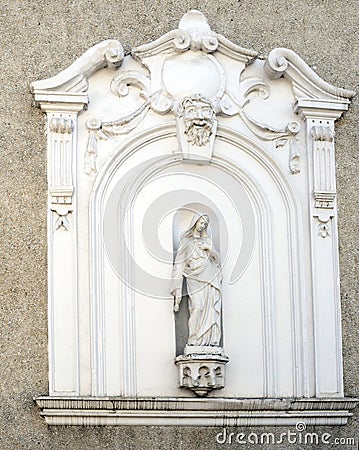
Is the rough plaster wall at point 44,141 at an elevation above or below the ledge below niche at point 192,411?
above

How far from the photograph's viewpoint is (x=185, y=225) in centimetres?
1044

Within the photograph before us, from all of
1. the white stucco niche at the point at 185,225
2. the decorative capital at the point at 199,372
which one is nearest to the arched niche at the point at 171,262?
the white stucco niche at the point at 185,225

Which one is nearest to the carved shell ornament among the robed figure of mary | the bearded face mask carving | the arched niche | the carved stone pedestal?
the bearded face mask carving

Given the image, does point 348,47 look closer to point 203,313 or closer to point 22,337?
point 203,313

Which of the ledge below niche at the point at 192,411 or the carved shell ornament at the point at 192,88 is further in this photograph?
the carved shell ornament at the point at 192,88

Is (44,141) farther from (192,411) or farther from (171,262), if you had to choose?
(192,411)

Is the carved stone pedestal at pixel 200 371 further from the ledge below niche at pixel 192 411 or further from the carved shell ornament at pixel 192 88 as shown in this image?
the carved shell ornament at pixel 192 88

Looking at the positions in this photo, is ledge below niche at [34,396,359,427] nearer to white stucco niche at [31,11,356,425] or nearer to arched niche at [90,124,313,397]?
white stucco niche at [31,11,356,425]

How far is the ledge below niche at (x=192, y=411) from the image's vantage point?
973 cm

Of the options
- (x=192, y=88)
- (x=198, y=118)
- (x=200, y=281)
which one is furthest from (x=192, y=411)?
(x=192, y=88)

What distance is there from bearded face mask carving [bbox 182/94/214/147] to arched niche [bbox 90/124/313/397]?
5.6 inches

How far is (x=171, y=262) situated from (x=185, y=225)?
1.08ft

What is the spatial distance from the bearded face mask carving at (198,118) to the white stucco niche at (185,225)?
0.03ft

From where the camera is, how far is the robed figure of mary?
10039 millimetres
